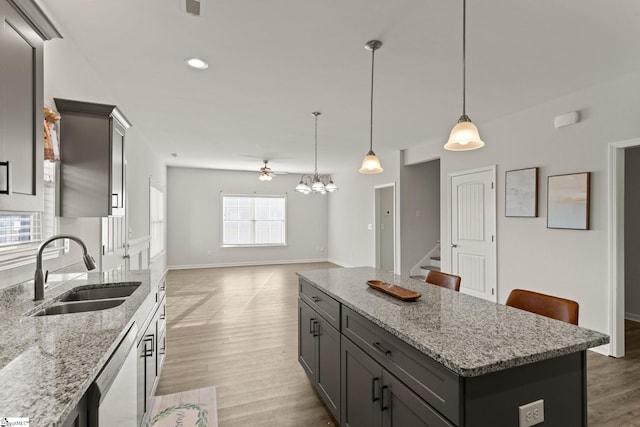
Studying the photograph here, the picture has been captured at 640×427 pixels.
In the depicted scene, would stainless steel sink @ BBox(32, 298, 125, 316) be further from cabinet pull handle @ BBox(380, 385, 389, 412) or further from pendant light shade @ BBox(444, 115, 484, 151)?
pendant light shade @ BBox(444, 115, 484, 151)

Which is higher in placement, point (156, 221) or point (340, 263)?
point (156, 221)

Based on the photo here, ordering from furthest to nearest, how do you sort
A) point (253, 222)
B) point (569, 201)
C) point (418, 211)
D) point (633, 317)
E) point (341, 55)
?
point (253, 222) < point (418, 211) < point (633, 317) < point (569, 201) < point (341, 55)

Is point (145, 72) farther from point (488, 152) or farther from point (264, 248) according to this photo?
point (264, 248)

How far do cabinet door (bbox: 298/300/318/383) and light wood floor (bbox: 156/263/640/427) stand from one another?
0.21m

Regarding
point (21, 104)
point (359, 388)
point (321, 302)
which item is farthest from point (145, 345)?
point (21, 104)

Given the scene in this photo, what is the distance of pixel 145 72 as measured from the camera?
287 cm

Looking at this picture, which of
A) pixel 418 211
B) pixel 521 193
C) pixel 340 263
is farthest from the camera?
pixel 340 263

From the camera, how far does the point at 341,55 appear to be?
8.45ft

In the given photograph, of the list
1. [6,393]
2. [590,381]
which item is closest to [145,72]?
[6,393]

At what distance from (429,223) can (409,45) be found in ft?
15.0

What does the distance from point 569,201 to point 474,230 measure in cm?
135

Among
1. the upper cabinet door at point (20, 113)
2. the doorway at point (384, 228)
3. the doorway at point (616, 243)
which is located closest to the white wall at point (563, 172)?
the doorway at point (616, 243)

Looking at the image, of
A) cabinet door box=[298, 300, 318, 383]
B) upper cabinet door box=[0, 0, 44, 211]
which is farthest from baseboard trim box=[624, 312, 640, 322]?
upper cabinet door box=[0, 0, 44, 211]

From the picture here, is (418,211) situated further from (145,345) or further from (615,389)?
(145,345)
